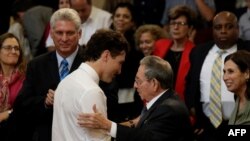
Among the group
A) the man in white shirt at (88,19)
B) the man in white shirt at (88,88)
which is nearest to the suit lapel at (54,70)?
the man in white shirt at (88,88)

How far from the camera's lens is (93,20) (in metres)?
7.24

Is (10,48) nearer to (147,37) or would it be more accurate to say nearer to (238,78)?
(147,37)

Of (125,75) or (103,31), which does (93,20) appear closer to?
(125,75)

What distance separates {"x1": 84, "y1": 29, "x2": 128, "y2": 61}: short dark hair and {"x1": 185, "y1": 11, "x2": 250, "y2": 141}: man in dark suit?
6.85ft

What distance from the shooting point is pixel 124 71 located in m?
6.76

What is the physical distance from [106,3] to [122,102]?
185 cm

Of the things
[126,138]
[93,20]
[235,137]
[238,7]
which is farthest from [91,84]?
[238,7]

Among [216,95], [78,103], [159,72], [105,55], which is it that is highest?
[105,55]

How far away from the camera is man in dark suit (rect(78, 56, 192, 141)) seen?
4094 mm

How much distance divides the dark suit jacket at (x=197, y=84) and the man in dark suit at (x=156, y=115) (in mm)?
1846

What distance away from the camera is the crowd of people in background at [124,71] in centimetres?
409

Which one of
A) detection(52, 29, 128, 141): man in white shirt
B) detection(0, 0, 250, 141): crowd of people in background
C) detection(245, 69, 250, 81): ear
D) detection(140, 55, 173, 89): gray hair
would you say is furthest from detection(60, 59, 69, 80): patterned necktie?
detection(245, 69, 250, 81): ear

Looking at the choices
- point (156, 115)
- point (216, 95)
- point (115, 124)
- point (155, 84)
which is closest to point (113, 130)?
point (115, 124)

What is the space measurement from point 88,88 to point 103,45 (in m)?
0.33
